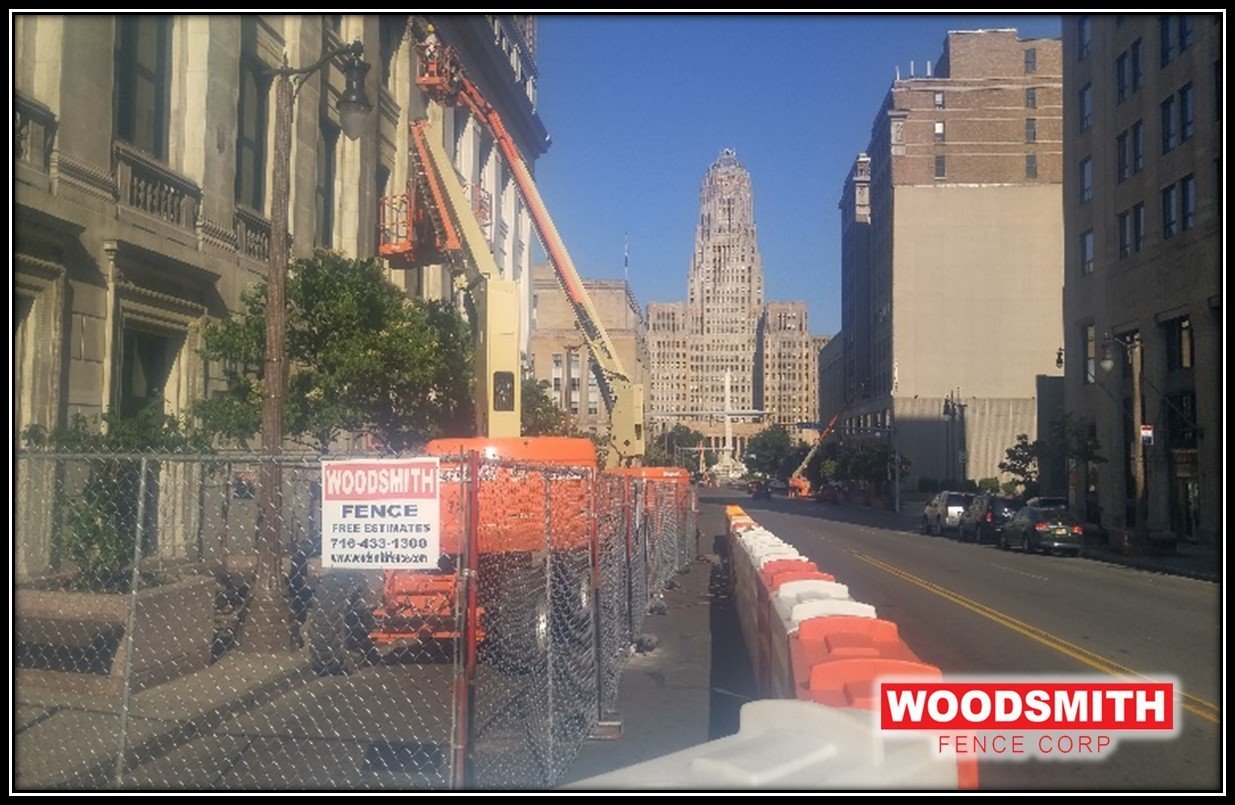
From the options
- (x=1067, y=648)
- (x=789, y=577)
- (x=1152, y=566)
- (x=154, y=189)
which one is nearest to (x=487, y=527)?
(x=789, y=577)

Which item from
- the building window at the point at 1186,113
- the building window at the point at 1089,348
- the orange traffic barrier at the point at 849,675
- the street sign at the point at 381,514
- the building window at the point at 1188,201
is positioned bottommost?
the orange traffic barrier at the point at 849,675

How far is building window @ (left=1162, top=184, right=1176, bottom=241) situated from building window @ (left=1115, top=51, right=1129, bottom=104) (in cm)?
617

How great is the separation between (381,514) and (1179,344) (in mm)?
42494

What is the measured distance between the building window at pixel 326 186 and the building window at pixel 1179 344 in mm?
30245

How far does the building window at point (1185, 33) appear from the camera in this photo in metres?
39.8

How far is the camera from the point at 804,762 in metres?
3.42

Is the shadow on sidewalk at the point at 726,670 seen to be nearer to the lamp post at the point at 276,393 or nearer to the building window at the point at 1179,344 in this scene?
the lamp post at the point at 276,393

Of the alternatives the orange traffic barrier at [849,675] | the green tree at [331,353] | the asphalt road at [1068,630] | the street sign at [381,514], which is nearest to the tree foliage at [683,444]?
the asphalt road at [1068,630]

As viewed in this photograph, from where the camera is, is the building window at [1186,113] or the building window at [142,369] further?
the building window at [1186,113]

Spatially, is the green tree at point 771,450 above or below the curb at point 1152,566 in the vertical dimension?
above

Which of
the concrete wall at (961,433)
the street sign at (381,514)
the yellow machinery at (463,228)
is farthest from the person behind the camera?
the concrete wall at (961,433)

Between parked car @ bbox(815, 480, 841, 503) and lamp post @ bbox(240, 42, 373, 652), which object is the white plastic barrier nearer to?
lamp post @ bbox(240, 42, 373, 652)

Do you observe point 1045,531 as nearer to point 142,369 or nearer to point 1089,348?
point 1089,348

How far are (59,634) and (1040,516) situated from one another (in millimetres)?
29254
